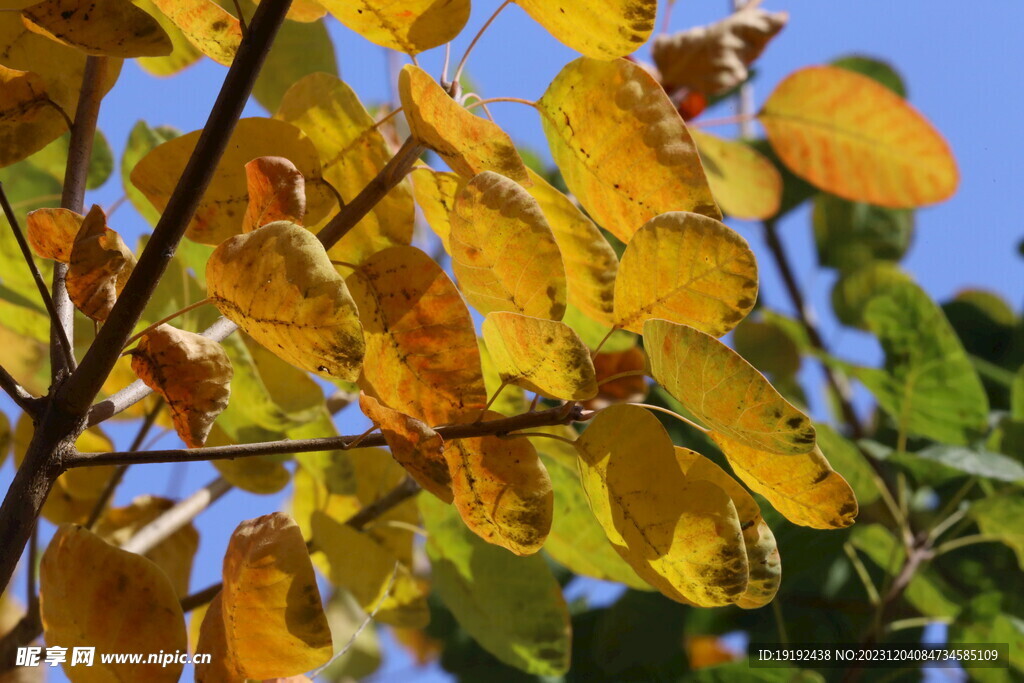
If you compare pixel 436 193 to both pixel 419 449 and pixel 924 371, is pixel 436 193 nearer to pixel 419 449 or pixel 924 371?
pixel 419 449

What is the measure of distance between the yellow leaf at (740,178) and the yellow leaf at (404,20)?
1.54 ft

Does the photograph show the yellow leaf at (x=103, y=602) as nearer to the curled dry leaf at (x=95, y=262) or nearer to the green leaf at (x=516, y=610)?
the curled dry leaf at (x=95, y=262)

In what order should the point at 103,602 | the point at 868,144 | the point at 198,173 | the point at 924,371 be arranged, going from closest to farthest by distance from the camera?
the point at 198,173, the point at 103,602, the point at 868,144, the point at 924,371

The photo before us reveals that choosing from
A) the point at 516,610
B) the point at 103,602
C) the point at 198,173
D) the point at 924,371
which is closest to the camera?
the point at 198,173

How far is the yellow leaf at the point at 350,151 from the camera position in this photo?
0.47 m

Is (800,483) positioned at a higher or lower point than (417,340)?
lower

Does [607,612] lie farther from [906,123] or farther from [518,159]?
[518,159]

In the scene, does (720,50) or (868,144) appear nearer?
(868,144)

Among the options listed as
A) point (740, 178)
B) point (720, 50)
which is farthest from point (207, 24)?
point (720, 50)

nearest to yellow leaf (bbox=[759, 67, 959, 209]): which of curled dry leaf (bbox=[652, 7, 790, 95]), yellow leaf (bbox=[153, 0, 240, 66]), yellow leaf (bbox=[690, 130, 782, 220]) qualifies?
yellow leaf (bbox=[690, 130, 782, 220])

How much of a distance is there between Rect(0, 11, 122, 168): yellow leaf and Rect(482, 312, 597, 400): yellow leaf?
25 cm

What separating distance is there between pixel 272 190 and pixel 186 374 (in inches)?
3.3

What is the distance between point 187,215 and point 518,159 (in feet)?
0.44

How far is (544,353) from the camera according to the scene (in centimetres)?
35
